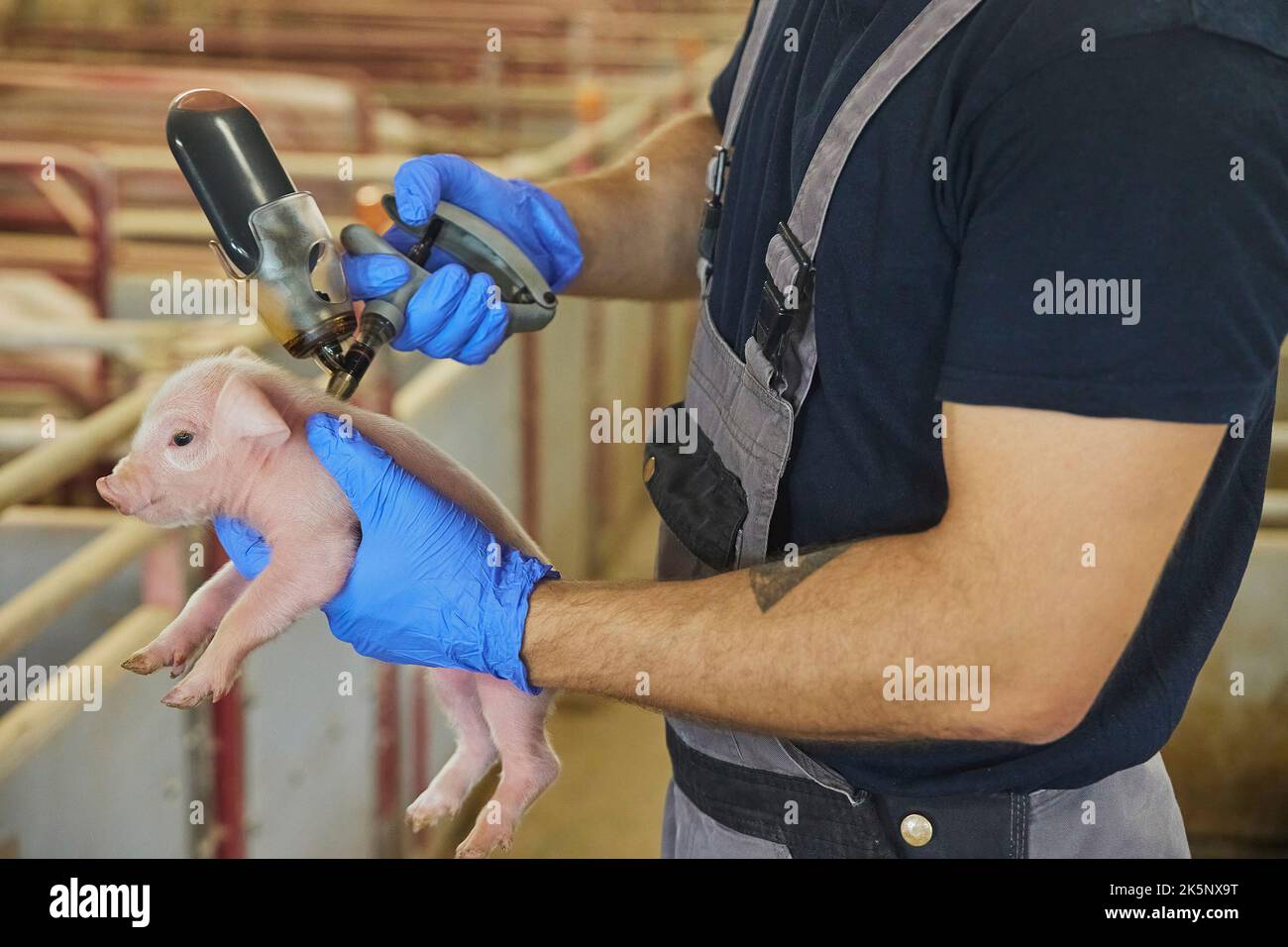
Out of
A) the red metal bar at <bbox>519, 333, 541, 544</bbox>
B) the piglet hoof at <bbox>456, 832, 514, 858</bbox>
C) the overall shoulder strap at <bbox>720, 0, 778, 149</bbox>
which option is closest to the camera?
the piglet hoof at <bbox>456, 832, 514, 858</bbox>

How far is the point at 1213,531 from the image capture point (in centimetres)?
118

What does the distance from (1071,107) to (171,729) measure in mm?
1427

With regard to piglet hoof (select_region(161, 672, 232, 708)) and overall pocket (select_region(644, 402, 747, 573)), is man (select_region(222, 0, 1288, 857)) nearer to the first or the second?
overall pocket (select_region(644, 402, 747, 573))

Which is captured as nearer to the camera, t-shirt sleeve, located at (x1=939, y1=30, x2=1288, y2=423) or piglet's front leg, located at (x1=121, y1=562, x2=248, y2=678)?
t-shirt sleeve, located at (x1=939, y1=30, x2=1288, y2=423)

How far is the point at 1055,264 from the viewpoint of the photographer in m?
0.90

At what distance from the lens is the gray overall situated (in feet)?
3.58

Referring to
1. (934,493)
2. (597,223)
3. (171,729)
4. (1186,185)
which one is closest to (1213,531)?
(934,493)

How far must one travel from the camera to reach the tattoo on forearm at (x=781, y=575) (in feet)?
3.54

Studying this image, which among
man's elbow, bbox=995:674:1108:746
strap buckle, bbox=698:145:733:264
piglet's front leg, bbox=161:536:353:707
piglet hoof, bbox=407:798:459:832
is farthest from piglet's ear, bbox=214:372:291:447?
man's elbow, bbox=995:674:1108:746

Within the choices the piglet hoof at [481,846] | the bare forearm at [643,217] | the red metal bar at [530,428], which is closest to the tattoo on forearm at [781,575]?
the piglet hoof at [481,846]

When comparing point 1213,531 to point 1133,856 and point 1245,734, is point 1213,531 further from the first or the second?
point 1245,734

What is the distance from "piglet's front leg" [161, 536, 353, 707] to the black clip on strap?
1.32ft

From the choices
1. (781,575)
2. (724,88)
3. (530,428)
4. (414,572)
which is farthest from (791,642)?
(530,428)

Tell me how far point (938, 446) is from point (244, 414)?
0.58m
